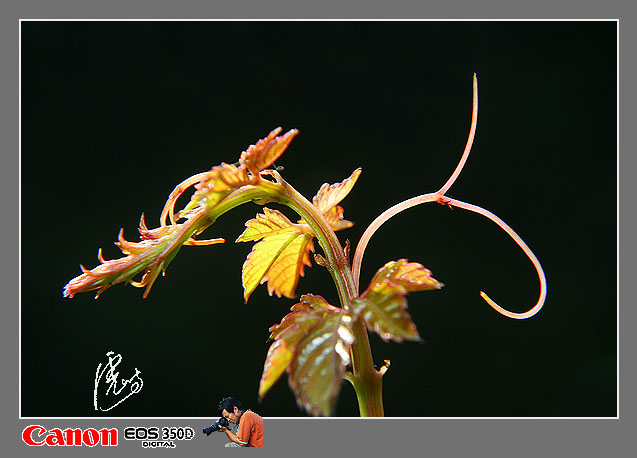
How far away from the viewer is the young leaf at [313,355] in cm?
36

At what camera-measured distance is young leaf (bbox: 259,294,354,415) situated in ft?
1.19

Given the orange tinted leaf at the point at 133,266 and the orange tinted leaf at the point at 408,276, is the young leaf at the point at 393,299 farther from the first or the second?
the orange tinted leaf at the point at 133,266

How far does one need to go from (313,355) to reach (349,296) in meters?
0.08

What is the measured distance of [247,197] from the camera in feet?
1.48

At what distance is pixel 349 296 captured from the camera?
0.45 meters

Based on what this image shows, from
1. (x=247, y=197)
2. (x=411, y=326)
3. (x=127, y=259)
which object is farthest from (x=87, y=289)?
(x=411, y=326)

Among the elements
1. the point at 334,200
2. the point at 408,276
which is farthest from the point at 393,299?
the point at 334,200
